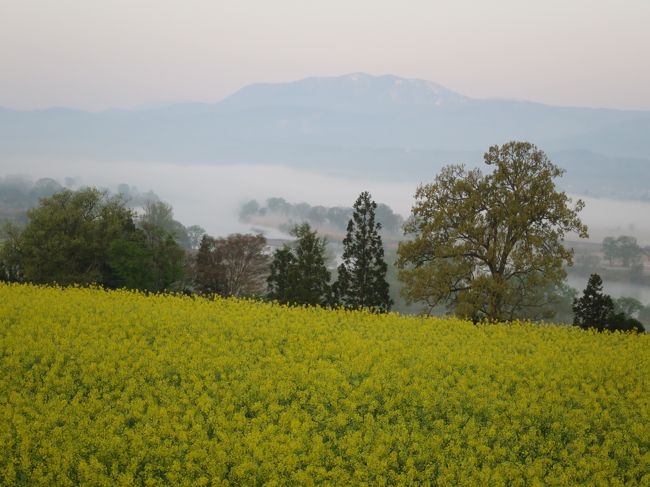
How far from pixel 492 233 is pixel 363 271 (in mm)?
9820

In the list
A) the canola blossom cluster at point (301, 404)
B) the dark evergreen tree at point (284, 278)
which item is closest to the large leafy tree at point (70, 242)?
the dark evergreen tree at point (284, 278)

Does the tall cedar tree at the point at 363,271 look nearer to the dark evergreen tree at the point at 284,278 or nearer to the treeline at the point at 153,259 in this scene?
the treeline at the point at 153,259

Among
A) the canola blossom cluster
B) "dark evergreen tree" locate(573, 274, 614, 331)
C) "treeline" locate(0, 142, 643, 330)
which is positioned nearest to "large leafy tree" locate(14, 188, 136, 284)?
"treeline" locate(0, 142, 643, 330)

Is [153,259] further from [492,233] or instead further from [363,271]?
[492,233]

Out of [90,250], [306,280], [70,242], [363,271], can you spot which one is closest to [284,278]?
[306,280]

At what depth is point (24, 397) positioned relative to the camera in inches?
654

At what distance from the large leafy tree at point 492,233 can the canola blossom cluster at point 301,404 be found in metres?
11.0

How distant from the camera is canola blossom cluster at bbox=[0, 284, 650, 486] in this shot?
1366cm

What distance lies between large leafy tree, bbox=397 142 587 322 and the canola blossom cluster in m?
11.0

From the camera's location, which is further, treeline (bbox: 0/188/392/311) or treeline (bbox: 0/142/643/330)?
treeline (bbox: 0/188/392/311)

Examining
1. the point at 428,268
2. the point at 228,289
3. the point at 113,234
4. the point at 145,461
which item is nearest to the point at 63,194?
the point at 113,234

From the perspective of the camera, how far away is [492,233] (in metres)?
37.5

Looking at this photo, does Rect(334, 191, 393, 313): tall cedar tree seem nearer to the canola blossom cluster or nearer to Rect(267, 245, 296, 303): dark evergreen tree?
Rect(267, 245, 296, 303): dark evergreen tree

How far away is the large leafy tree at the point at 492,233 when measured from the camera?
118 ft
